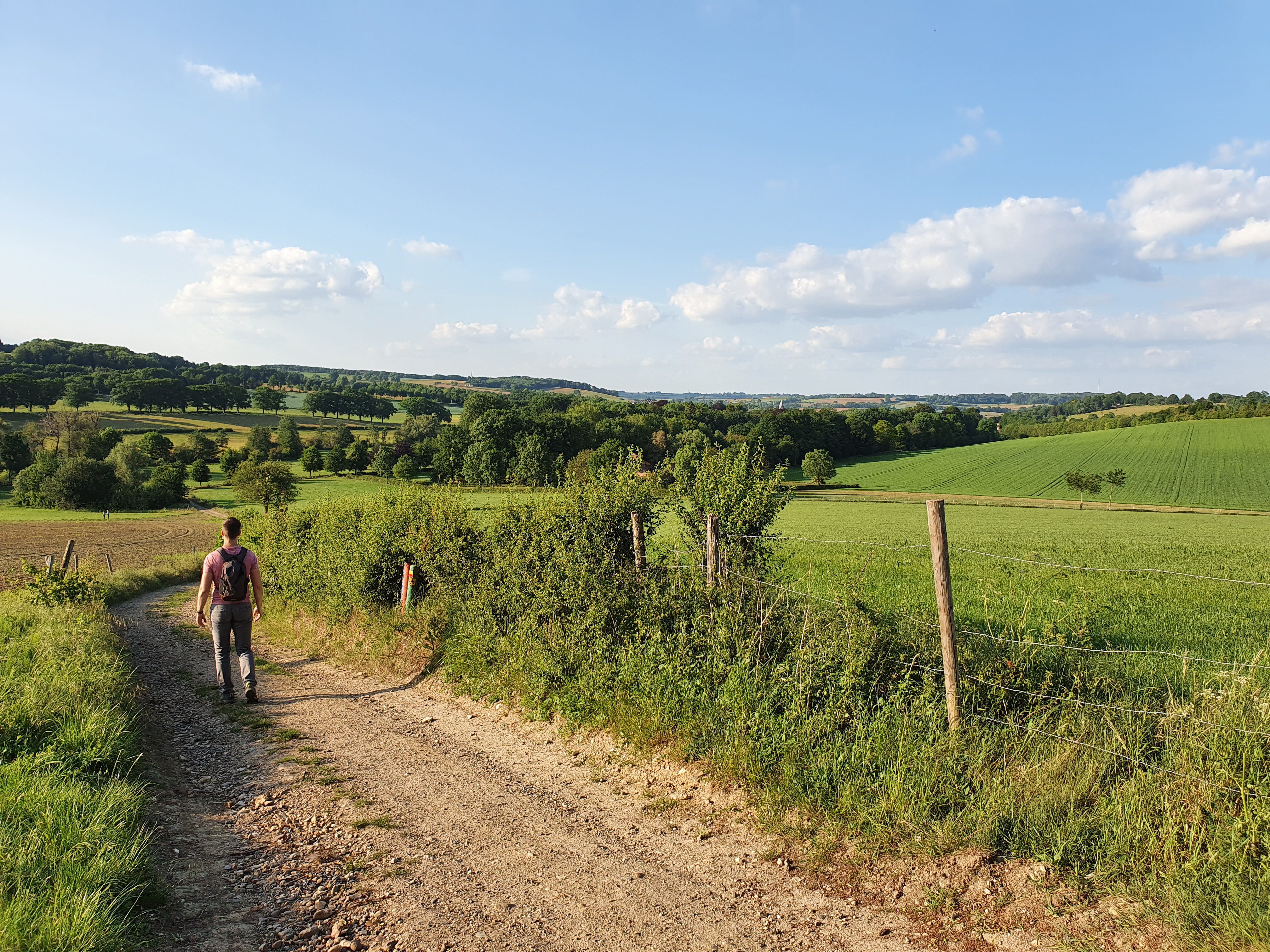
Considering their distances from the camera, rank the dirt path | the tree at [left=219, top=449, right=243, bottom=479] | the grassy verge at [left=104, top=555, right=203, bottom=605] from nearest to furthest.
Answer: the dirt path → the grassy verge at [left=104, top=555, right=203, bottom=605] → the tree at [left=219, top=449, right=243, bottom=479]

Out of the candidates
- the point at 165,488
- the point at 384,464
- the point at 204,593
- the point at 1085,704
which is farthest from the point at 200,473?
the point at 1085,704

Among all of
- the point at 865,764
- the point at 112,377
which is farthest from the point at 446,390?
the point at 865,764

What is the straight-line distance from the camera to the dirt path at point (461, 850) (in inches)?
153

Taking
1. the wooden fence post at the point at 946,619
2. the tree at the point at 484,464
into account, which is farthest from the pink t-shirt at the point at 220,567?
the tree at the point at 484,464

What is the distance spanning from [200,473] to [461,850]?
8929cm

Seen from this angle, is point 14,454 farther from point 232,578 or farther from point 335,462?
point 232,578

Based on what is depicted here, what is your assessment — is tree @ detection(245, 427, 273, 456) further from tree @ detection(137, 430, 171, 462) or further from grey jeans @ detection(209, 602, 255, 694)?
grey jeans @ detection(209, 602, 255, 694)

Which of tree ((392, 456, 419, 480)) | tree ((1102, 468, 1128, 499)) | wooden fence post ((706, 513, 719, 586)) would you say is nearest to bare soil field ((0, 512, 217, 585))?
tree ((392, 456, 419, 480))

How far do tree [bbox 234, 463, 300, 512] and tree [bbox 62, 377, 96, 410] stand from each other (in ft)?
259

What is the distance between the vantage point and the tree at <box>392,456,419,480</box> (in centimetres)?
7731

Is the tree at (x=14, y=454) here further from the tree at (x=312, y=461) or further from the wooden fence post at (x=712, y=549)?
the wooden fence post at (x=712, y=549)

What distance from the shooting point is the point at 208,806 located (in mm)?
5539

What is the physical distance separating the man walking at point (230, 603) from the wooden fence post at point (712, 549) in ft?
17.6

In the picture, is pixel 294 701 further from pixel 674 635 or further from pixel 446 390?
pixel 446 390
